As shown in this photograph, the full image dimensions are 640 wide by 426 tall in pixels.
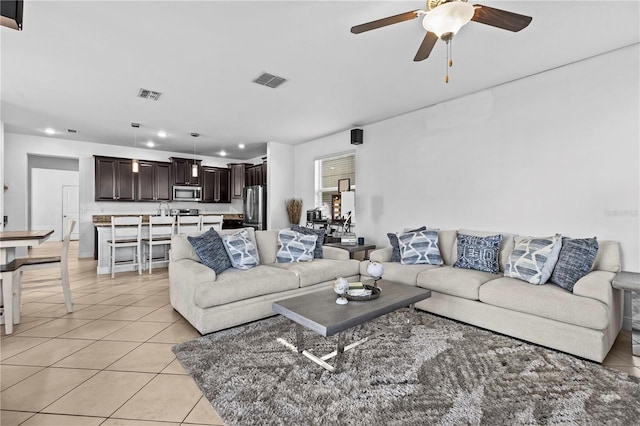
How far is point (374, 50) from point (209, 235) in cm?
248

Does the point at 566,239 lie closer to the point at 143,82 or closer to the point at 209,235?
the point at 209,235

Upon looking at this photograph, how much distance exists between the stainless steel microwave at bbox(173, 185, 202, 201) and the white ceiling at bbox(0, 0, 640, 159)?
9.73 feet

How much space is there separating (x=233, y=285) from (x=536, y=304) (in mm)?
2531

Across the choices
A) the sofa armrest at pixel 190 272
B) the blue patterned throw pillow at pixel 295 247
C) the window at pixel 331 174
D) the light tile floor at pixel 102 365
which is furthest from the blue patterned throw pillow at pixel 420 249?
the sofa armrest at pixel 190 272

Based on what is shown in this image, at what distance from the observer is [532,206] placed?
133 inches

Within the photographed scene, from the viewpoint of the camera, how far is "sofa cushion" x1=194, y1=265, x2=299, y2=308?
2.64 metres

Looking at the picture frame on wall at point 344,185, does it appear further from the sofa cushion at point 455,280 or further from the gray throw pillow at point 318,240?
the sofa cushion at point 455,280

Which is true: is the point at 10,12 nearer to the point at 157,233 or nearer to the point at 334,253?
the point at 334,253

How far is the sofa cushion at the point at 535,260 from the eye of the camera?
274cm

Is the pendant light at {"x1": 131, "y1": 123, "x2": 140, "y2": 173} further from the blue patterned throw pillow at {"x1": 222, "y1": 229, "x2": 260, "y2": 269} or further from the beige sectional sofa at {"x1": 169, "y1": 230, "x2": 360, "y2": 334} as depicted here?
the blue patterned throw pillow at {"x1": 222, "y1": 229, "x2": 260, "y2": 269}

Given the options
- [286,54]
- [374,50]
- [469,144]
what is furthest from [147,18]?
[469,144]

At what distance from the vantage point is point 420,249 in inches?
142

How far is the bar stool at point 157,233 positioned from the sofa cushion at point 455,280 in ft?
14.3

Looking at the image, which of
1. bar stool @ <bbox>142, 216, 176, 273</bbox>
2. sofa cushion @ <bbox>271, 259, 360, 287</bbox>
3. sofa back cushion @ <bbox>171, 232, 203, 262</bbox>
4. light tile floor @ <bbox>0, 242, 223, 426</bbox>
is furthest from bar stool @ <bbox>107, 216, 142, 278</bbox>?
sofa cushion @ <bbox>271, 259, 360, 287</bbox>
